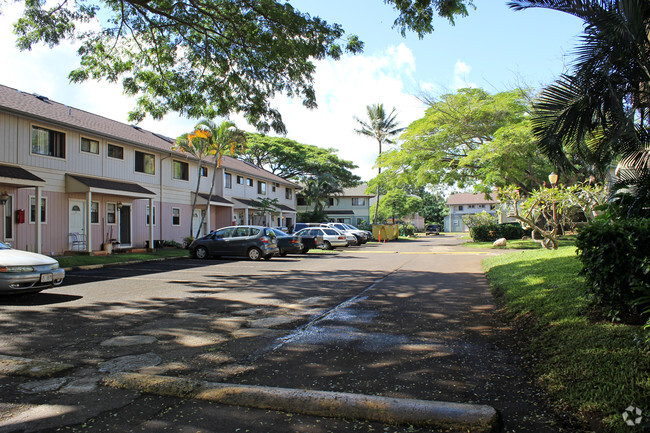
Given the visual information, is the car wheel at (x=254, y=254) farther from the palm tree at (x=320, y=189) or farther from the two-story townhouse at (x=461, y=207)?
the two-story townhouse at (x=461, y=207)

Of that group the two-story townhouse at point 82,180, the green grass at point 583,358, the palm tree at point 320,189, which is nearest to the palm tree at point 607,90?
the green grass at point 583,358

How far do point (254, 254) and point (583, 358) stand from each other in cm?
1557

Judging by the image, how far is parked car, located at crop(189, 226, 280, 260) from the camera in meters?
18.6

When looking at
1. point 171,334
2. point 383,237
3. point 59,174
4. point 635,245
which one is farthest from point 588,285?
point 383,237

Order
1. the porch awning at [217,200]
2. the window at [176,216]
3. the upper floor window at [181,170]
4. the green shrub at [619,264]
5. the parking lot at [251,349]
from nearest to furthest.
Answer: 1. the parking lot at [251,349]
2. the green shrub at [619,264]
3. the window at [176,216]
4. the upper floor window at [181,170]
5. the porch awning at [217,200]

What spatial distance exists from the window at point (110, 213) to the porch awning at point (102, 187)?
45.9 inches

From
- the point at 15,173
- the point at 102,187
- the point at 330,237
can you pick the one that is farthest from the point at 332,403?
the point at 330,237

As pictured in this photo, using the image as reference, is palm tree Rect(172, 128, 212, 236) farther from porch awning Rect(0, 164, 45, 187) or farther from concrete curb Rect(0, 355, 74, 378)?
concrete curb Rect(0, 355, 74, 378)

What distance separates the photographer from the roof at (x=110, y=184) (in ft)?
61.0

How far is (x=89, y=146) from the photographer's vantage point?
65.5 feet

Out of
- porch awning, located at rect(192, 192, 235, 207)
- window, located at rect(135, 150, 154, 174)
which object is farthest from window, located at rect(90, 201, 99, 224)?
porch awning, located at rect(192, 192, 235, 207)

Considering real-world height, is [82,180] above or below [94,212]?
above

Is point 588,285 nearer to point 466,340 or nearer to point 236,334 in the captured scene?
point 466,340

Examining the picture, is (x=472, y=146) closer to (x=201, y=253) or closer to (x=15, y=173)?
(x=201, y=253)
